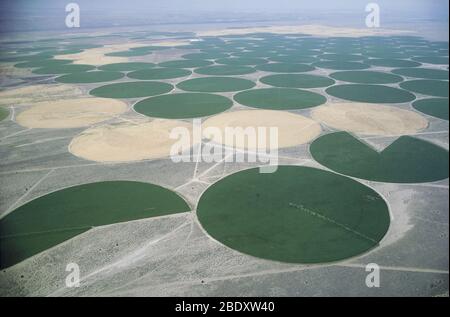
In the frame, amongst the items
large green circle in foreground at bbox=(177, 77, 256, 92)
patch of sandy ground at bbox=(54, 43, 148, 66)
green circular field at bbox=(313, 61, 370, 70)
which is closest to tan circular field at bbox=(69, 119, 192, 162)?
large green circle in foreground at bbox=(177, 77, 256, 92)

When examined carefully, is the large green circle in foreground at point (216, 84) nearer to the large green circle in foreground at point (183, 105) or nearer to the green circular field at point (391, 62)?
the large green circle in foreground at point (183, 105)

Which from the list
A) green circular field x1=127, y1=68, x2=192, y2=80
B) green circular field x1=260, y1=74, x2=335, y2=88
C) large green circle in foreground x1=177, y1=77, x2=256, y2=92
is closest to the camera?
large green circle in foreground x1=177, y1=77, x2=256, y2=92

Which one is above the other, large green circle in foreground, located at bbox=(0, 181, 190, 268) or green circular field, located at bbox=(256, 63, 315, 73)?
green circular field, located at bbox=(256, 63, 315, 73)

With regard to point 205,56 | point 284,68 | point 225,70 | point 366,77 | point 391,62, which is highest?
point 205,56

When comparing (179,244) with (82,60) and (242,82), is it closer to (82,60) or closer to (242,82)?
(242,82)

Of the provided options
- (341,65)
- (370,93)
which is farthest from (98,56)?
(370,93)

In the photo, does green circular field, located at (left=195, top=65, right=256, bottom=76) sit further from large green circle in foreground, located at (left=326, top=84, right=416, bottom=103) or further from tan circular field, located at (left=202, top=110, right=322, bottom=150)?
tan circular field, located at (left=202, top=110, right=322, bottom=150)

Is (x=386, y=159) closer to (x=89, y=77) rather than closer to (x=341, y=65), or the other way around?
(x=341, y=65)
